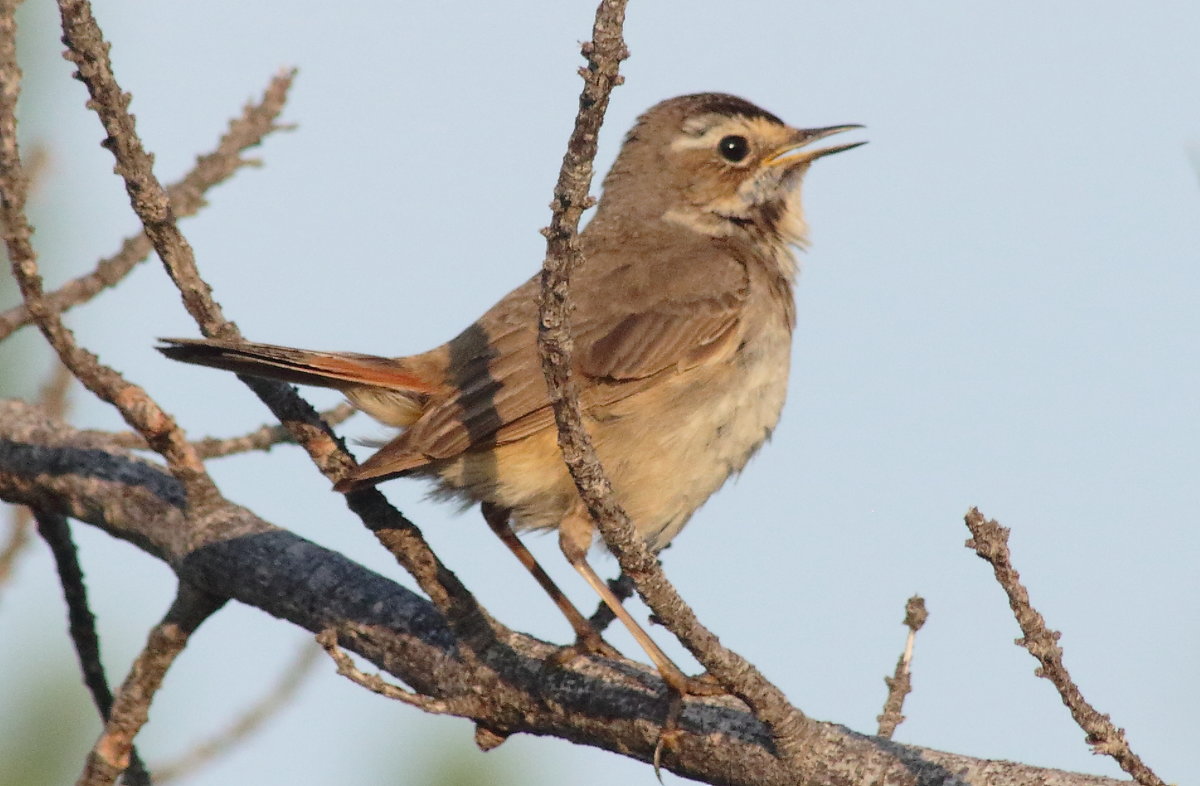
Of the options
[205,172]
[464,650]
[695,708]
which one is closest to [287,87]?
[205,172]

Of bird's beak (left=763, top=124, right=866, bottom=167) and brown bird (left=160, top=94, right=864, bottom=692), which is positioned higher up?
bird's beak (left=763, top=124, right=866, bottom=167)

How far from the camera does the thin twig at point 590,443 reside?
276 centimetres

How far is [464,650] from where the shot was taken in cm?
429

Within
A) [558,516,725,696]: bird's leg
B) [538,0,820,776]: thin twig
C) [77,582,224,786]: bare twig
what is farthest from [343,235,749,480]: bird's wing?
[538,0,820,776]: thin twig

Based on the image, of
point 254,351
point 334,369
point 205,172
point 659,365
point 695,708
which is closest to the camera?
point 695,708

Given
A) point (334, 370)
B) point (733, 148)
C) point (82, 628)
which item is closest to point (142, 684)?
point (82, 628)

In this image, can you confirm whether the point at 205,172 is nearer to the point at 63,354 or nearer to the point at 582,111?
the point at 63,354

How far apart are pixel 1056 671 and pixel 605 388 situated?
228 centimetres

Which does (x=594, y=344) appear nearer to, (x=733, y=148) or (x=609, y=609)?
(x=609, y=609)

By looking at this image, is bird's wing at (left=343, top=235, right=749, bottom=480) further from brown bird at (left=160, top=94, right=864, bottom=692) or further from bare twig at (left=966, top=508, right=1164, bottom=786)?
bare twig at (left=966, top=508, right=1164, bottom=786)

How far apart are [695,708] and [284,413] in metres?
1.57

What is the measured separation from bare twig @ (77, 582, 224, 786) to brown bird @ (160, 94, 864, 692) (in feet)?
2.83

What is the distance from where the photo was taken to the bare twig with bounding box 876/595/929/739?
159 inches

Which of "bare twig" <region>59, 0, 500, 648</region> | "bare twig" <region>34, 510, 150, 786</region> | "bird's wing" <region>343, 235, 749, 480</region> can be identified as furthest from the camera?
"bare twig" <region>34, 510, 150, 786</region>
